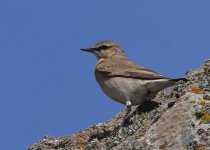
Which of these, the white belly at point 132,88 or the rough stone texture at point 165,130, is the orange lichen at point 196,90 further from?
the white belly at point 132,88

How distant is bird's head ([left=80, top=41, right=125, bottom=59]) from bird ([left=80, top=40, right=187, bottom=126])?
1.06m

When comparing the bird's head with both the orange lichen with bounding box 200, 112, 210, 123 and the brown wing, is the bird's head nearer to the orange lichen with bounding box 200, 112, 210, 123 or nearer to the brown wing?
the brown wing

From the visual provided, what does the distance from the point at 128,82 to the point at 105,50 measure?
2.80m

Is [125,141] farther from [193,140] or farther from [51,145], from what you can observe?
[51,145]

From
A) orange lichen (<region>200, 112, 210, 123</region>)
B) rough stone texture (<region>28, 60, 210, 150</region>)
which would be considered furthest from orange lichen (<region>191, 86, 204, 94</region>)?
orange lichen (<region>200, 112, 210, 123</region>)

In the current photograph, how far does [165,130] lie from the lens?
872 centimetres

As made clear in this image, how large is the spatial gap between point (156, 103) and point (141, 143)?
2853 mm

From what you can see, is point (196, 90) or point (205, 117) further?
point (196, 90)

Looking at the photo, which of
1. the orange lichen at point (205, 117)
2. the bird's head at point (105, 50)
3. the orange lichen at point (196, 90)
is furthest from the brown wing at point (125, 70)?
the orange lichen at point (205, 117)

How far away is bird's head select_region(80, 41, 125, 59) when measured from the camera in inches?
601

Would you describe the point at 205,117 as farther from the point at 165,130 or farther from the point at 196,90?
the point at 196,90

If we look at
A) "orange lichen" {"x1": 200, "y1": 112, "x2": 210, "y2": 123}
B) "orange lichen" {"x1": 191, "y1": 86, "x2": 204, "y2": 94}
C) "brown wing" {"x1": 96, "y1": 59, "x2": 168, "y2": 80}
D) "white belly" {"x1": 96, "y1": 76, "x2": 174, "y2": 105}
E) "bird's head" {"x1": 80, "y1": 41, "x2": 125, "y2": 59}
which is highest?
"bird's head" {"x1": 80, "y1": 41, "x2": 125, "y2": 59}

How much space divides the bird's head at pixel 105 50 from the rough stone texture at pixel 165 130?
3.63m

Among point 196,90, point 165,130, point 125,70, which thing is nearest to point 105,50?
point 125,70
